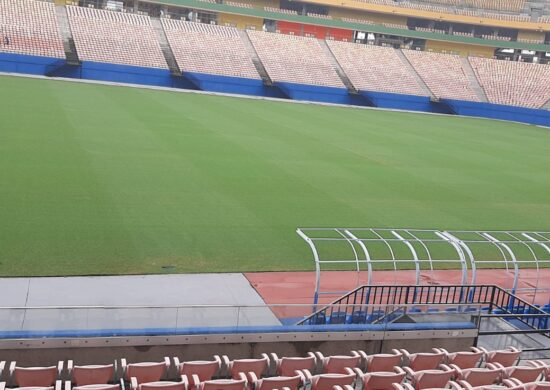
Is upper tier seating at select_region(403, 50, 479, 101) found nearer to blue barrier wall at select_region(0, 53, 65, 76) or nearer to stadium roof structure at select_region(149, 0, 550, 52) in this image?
stadium roof structure at select_region(149, 0, 550, 52)

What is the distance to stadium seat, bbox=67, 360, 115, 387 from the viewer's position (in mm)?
7320

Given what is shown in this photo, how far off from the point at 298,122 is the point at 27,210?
24.5 m

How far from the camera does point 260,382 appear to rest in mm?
7277

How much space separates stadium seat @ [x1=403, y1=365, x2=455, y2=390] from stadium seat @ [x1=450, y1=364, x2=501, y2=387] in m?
0.25

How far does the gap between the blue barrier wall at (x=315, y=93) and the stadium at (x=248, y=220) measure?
0.71 feet

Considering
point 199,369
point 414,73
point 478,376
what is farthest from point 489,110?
point 199,369

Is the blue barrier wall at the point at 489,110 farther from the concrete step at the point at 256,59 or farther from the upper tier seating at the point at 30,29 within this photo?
the upper tier seating at the point at 30,29

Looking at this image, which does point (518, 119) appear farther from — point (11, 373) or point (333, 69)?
point (11, 373)

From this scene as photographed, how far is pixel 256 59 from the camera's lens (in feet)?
192

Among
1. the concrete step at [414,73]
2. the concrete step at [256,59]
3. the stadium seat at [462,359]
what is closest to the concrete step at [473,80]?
the concrete step at [414,73]

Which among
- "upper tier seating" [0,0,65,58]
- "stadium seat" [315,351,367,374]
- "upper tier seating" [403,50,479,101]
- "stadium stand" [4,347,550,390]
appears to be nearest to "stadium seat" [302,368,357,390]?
"stadium stand" [4,347,550,390]

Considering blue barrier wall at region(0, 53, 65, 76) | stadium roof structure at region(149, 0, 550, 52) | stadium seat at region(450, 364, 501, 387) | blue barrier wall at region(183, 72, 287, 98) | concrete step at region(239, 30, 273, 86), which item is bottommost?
stadium seat at region(450, 364, 501, 387)

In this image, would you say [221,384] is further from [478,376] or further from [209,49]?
[209,49]

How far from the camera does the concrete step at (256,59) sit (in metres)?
55.1
